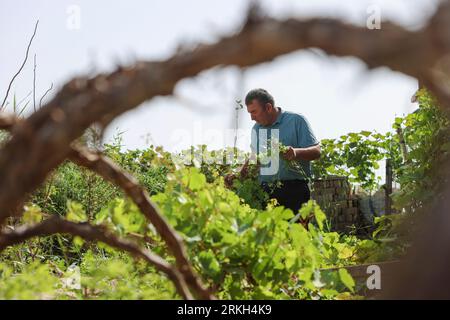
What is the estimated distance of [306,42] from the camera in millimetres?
975

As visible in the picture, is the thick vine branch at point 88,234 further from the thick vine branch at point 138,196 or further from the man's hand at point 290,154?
the man's hand at point 290,154

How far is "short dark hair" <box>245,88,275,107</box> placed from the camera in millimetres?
5793

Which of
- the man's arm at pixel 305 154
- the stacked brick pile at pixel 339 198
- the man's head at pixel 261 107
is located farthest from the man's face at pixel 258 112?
the stacked brick pile at pixel 339 198

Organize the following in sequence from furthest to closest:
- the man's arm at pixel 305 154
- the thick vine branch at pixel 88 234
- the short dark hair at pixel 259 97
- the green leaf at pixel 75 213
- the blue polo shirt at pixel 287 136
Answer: the short dark hair at pixel 259 97 → the blue polo shirt at pixel 287 136 → the man's arm at pixel 305 154 → the green leaf at pixel 75 213 → the thick vine branch at pixel 88 234

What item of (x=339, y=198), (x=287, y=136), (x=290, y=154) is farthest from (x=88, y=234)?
(x=339, y=198)

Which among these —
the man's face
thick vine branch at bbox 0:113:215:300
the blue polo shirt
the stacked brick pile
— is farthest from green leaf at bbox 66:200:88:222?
the stacked brick pile

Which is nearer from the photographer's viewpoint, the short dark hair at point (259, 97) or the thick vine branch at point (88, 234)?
the thick vine branch at point (88, 234)

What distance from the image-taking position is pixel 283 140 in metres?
5.78

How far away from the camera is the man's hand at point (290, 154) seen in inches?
204

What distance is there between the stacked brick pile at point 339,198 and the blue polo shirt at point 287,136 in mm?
3133

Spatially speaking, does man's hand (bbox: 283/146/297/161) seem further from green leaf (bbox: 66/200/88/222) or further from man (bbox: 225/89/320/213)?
green leaf (bbox: 66/200/88/222)

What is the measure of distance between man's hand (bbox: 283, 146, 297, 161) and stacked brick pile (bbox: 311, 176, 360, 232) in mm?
3646

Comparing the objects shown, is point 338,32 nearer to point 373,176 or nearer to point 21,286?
point 21,286
